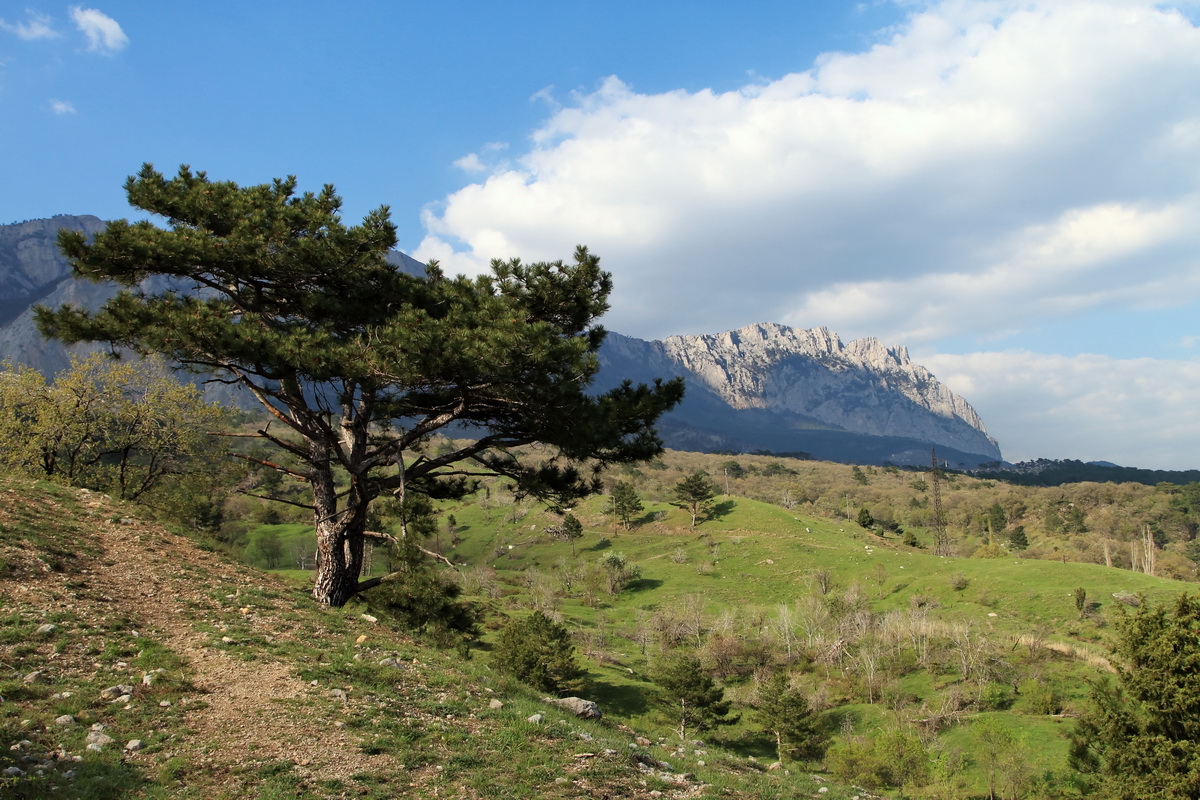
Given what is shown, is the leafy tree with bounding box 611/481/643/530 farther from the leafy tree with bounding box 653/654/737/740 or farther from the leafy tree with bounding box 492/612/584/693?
the leafy tree with bounding box 653/654/737/740

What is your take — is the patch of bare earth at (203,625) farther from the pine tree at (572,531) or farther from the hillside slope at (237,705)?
the pine tree at (572,531)

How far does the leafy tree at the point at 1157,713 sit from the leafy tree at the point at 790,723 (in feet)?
60.3

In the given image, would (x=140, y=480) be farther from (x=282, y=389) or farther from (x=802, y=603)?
(x=802, y=603)

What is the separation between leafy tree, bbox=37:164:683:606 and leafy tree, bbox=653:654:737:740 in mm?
25839

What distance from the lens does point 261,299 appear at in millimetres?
14367

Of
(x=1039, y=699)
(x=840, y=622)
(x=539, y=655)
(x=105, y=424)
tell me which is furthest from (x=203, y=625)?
(x=840, y=622)

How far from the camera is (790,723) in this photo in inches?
1437

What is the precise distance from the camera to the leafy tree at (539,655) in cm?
3441

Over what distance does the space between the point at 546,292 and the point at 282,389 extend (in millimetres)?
5585

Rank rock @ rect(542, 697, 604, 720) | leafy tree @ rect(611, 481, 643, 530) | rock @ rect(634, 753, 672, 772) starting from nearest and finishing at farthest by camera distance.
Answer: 1. rock @ rect(634, 753, 672, 772)
2. rock @ rect(542, 697, 604, 720)
3. leafy tree @ rect(611, 481, 643, 530)

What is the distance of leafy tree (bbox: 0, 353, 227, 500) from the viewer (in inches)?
816

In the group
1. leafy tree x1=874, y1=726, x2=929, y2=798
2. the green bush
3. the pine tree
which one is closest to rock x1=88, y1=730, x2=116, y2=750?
leafy tree x1=874, y1=726, x2=929, y2=798

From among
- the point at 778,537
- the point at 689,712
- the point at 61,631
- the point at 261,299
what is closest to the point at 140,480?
the point at 261,299

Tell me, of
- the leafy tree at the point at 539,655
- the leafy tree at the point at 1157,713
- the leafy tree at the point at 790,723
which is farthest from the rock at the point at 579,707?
the leafy tree at the point at 790,723
